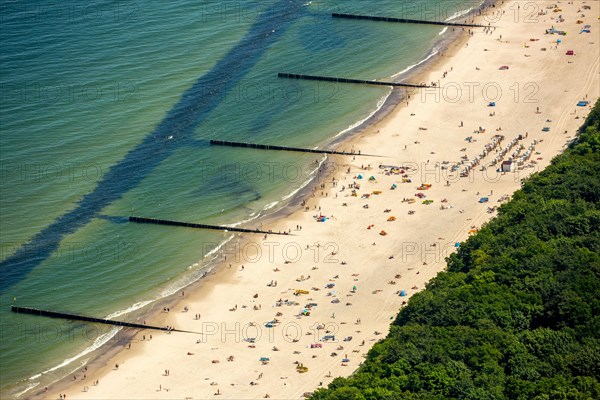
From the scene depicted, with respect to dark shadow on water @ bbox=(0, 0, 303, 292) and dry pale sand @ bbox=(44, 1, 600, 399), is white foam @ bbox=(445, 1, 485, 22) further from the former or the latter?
dark shadow on water @ bbox=(0, 0, 303, 292)

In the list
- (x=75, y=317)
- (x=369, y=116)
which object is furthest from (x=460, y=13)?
(x=75, y=317)

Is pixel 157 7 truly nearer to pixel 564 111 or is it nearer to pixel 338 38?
pixel 338 38

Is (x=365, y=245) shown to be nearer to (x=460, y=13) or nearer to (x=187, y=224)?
(x=187, y=224)

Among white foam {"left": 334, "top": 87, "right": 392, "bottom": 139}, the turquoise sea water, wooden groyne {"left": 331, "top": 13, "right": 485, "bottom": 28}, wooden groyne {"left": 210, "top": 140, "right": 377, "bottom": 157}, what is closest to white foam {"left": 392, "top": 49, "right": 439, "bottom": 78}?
the turquoise sea water

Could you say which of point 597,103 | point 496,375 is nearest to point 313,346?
point 496,375

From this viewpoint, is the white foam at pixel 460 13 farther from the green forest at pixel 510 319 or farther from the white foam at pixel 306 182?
the green forest at pixel 510 319

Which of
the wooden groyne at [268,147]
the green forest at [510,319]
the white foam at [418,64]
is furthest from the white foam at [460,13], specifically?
the green forest at [510,319]
